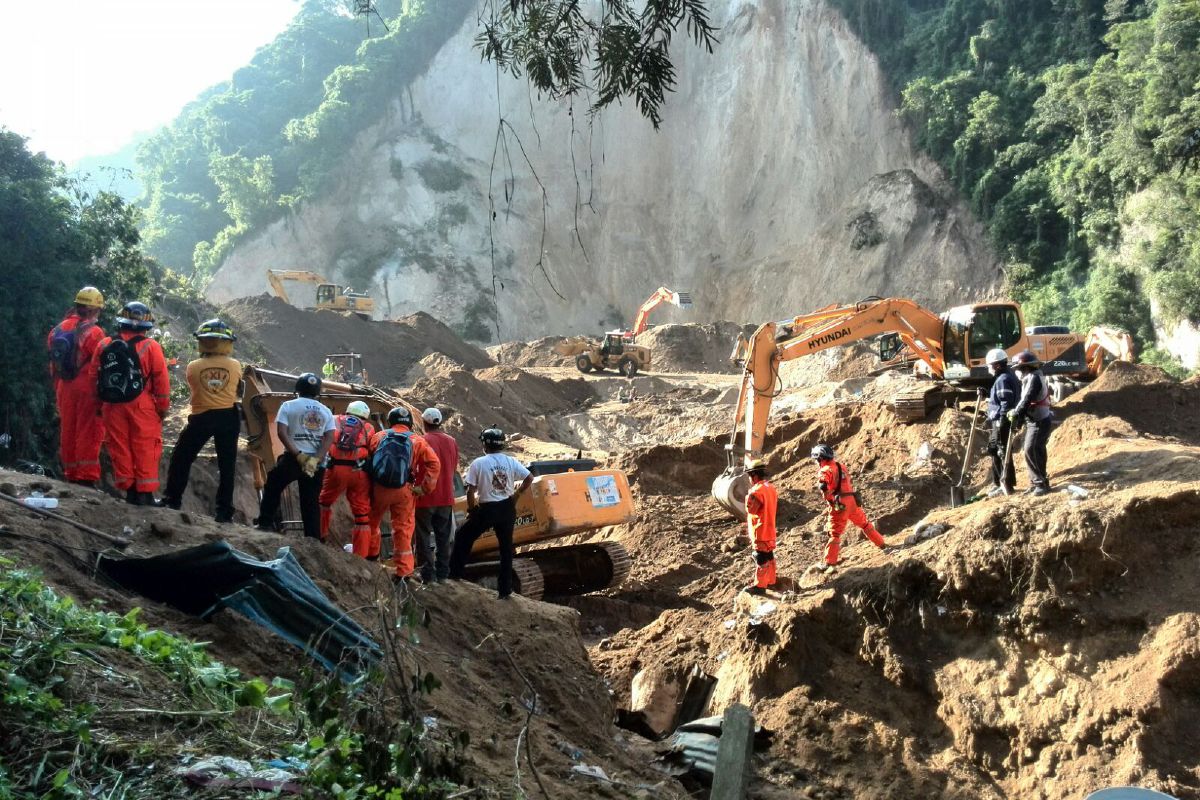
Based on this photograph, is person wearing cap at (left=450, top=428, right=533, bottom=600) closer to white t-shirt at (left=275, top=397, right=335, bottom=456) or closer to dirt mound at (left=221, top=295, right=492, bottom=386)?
white t-shirt at (left=275, top=397, right=335, bottom=456)

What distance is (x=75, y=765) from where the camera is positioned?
3.35 meters

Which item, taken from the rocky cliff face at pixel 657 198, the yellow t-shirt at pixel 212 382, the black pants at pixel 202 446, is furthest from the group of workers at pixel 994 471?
the rocky cliff face at pixel 657 198

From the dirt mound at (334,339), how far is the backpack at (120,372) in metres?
24.3

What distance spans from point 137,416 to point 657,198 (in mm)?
45822

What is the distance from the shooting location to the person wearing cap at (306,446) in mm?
7941

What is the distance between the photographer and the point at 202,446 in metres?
8.01

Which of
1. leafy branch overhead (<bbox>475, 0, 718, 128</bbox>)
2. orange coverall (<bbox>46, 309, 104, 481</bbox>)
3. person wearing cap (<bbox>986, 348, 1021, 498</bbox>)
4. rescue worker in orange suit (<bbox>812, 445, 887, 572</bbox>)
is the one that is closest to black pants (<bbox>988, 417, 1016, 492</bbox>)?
person wearing cap (<bbox>986, 348, 1021, 498</bbox>)

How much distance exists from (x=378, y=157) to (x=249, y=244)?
7889 millimetres

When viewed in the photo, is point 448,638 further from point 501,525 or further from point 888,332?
point 888,332

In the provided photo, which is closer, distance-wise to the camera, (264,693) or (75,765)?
(75,765)

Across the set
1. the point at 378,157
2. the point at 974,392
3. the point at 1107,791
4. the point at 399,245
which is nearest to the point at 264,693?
the point at 1107,791

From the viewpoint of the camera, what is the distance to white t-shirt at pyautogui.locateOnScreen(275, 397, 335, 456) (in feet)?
26.1

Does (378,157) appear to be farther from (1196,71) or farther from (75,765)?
(75,765)

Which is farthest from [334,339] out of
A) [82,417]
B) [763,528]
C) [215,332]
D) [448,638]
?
[448,638]
